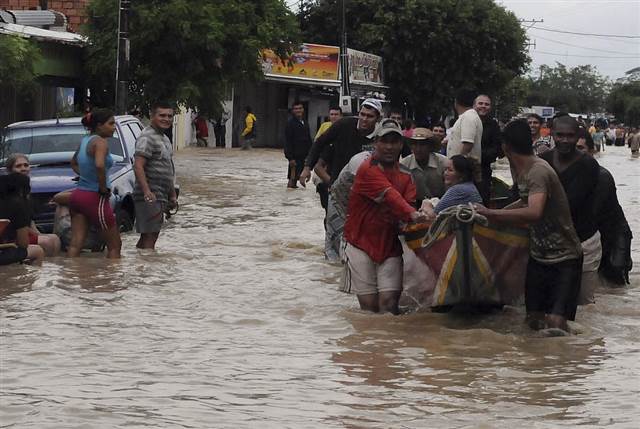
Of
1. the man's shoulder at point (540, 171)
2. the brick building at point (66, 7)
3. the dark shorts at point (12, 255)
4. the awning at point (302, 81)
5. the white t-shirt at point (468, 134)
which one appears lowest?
the dark shorts at point (12, 255)

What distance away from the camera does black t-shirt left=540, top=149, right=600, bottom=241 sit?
9.39 meters

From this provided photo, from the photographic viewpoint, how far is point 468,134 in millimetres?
11633

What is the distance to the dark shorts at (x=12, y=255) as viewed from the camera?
11.8 metres

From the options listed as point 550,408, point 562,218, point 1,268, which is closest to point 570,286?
point 562,218

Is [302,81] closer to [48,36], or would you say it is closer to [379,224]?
[48,36]

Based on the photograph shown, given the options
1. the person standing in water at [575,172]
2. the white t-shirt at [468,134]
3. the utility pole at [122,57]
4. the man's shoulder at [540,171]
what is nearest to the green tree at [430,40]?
the utility pole at [122,57]

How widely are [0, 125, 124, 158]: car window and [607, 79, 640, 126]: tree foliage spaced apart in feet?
343

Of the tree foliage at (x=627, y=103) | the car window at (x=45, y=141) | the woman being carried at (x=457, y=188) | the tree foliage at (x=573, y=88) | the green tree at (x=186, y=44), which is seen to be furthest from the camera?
the tree foliage at (x=573, y=88)

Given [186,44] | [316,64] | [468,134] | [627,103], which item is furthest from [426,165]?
[627,103]

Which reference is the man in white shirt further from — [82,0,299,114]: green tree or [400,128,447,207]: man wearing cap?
[82,0,299,114]: green tree

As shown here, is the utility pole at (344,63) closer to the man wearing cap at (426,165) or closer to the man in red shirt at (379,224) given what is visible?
the man wearing cap at (426,165)

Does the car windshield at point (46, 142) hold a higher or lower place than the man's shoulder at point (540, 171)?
lower

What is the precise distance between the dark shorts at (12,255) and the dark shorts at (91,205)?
0.67 meters

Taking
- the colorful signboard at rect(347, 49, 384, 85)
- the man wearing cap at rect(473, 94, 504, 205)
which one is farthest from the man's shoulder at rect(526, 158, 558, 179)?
the colorful signboard at rect(347, 49, 384, 85)
